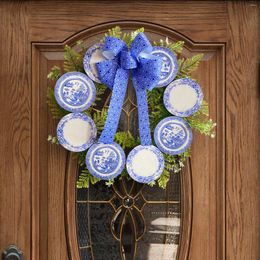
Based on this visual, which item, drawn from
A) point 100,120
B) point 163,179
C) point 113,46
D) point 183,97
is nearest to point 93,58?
point 113,46

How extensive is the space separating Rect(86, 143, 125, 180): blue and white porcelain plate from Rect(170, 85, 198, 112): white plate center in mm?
226

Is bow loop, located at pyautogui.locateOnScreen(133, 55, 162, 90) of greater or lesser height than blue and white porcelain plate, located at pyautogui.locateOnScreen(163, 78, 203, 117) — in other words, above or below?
above

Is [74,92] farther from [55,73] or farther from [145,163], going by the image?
[145,163]

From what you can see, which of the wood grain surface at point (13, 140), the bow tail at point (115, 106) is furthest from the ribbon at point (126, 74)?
the wood grain surface at point (13, 140)

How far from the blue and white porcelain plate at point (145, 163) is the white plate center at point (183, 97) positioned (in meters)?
0.15

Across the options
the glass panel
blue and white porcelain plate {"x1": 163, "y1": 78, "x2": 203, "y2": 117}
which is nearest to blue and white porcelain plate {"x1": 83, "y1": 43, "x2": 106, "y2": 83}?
blue and white porcelain plate {"x1": 163, "y1": 78, "x2": 203, "y2": 117}

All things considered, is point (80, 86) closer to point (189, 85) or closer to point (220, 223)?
point (189, 85)

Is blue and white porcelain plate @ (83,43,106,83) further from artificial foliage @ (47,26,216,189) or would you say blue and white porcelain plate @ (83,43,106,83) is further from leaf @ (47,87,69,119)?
leaf @ (47,87,69,119)

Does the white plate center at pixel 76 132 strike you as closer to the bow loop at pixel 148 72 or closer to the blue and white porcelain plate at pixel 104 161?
the blue and white porcelain plate at pixel 104 161

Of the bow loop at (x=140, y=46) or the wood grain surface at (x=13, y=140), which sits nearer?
the bow loop at (x=140, y=46)

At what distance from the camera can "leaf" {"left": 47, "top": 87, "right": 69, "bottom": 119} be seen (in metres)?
1.47

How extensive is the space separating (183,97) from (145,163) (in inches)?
9.0

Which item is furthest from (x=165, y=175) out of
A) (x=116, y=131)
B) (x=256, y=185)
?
(x=256, y=185)

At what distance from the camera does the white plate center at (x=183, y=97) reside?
4.74 feet
